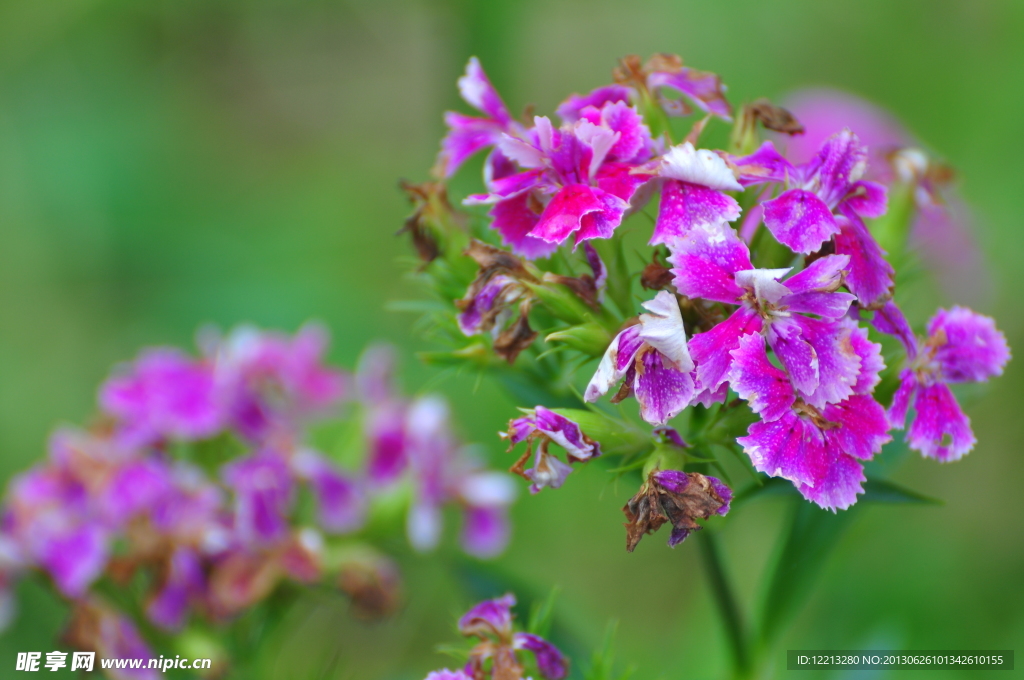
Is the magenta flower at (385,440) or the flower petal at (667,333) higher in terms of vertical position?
the flower petal at (667,333)

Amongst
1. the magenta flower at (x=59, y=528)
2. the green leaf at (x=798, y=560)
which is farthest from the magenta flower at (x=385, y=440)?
the green leaf at (x=798, y=560)

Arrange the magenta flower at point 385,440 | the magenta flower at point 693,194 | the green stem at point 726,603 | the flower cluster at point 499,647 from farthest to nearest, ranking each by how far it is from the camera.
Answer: the magenta flower at point 385,440, the green stem at point 726,603, the flower cluster at point 499,647, the magenta flower at point 693,194

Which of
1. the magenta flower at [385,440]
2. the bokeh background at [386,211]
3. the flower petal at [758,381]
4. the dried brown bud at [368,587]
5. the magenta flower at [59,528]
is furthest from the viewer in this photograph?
the bokeh background at [386,211]

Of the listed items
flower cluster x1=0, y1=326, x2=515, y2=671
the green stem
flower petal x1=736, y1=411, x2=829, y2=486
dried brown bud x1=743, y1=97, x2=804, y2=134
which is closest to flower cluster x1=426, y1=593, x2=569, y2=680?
the green stem

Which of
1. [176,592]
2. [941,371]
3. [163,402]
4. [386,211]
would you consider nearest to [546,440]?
[941,371]

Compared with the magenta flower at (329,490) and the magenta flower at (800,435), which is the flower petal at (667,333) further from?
the magenta flower at (329,490)

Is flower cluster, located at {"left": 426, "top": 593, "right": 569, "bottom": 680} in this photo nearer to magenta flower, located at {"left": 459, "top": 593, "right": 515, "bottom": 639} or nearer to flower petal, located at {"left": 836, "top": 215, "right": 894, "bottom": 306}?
magenta flower, located at {"left": 459, "top": 593, "right": 515, "bottom": 639}

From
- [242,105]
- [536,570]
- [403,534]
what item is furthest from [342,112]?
[403,534]

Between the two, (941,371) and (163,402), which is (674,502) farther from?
(163,402)
